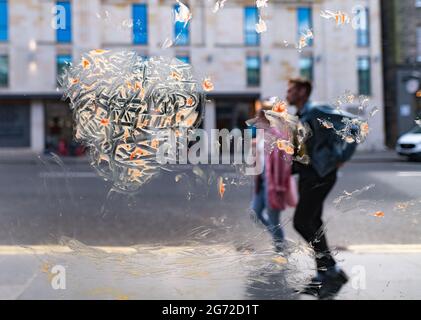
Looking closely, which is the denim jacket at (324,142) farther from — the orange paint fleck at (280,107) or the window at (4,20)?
the window at (4,20)

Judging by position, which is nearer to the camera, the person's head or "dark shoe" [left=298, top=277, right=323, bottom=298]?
the person's head

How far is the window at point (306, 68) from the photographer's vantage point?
1.88 m

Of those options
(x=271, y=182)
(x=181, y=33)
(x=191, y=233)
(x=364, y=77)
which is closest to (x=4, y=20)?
(x=181, y=33)

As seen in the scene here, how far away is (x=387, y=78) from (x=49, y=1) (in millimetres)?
1412

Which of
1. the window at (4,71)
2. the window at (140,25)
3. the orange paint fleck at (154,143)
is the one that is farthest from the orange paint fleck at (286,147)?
the window at (4,71)

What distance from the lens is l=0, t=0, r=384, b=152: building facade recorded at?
188 cm

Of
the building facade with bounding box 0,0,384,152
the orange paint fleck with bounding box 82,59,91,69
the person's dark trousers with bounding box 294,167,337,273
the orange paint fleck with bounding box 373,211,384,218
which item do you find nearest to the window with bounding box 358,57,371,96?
the building facade with bounding box 0,0,384,152

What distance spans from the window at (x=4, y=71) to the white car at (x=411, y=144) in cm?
162

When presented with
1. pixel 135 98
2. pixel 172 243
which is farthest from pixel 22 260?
pixel 135 98

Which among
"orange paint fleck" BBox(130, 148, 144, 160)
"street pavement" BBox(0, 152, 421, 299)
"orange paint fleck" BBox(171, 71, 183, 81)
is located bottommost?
"street pavement" BBox(0, 152, 421, 299)

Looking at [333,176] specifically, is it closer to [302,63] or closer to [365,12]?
[302,63]

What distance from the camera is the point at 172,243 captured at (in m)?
1.96

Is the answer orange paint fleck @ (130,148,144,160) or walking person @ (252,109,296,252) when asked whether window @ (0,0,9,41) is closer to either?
orange paint fleck @ (130,148,144,160)
